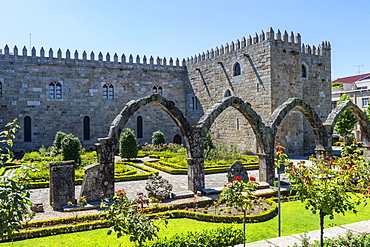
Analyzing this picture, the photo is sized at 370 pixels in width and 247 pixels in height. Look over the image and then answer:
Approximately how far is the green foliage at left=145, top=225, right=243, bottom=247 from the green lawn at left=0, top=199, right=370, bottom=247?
1.07 meters

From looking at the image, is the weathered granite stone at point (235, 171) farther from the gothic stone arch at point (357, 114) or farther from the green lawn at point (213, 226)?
the gothic stone arch at point (357, 114)

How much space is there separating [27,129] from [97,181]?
51.6ft

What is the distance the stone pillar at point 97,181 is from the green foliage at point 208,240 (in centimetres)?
409

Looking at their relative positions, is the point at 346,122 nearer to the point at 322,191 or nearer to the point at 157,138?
the point at 157,138

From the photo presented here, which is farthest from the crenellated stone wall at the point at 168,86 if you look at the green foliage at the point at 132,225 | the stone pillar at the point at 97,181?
the green foliage at the point at 132,225

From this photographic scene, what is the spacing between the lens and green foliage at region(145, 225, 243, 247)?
514 centimetres

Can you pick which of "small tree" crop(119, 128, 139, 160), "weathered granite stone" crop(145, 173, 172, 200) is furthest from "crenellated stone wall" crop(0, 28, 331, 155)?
"weathered granite stone" crop(145, 173, 172, 200)

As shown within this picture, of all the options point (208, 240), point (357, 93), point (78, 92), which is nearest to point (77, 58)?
point (78, 92)

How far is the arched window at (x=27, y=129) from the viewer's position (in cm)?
2180

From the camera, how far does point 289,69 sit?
64.1ft

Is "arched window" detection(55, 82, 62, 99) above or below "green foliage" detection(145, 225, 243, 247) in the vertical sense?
above

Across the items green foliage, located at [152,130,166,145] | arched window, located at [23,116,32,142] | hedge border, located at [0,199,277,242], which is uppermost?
arched window, located at [23,116,32,142]

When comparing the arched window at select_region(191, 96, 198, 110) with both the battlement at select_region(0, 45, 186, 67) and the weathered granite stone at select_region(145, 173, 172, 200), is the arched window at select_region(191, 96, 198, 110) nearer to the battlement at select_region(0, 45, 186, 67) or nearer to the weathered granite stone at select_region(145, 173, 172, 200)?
the battlement at select_region(0, 45, 186, 67)

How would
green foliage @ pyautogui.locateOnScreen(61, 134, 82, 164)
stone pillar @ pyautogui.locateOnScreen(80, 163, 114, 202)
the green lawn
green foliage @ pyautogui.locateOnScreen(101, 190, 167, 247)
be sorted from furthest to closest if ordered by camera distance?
green foliage @ pyautogui.locateOnScreen(61, 134, 82, 164) → stone pillar @ pyautogui.locateOnScreen(80, 163, 114, 202) → the green lawn → green foliage @ pyautogui.locateOnScreen(101, 190, 167, 247)
